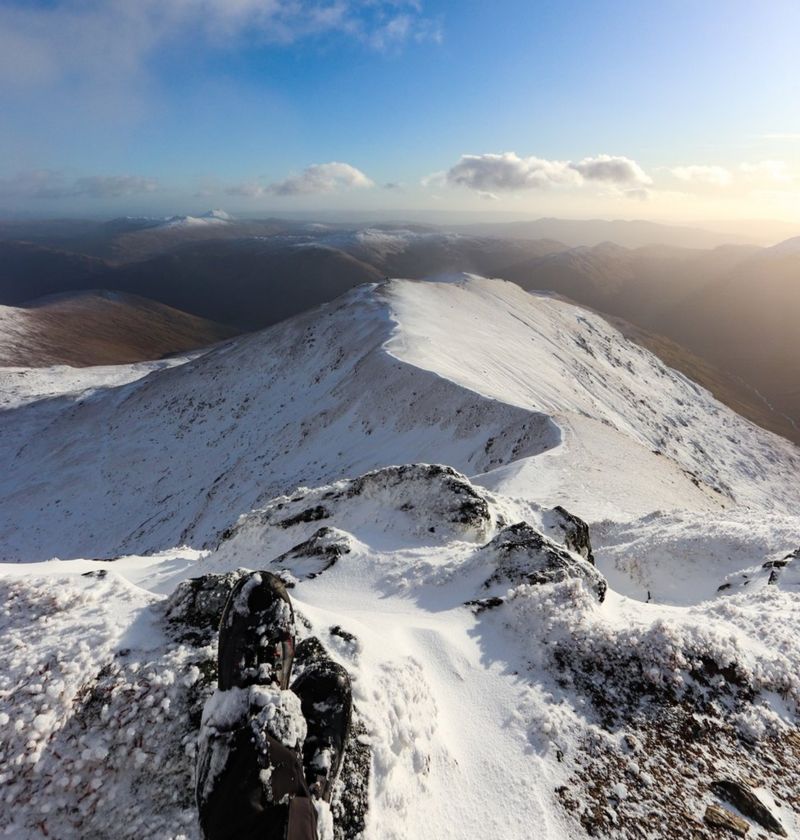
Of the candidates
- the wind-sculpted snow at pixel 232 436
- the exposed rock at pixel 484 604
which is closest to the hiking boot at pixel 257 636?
the exposed rock at pixel 484 604

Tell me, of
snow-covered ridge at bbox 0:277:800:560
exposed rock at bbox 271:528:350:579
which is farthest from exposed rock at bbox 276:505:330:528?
snow-covered ridge at bbox 0:277:800:560

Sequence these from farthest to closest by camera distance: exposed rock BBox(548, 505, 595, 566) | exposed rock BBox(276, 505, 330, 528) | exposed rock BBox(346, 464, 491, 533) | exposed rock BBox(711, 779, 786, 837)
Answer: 1. exposed rock BBox(276, 505, 330, 528)
2. exposed rock BBox(548, 505, 595, 566)
3. exposed rock BBox(346, 464, 491, 533)
4. exposed rock BBox(711, 779, 786, 837)

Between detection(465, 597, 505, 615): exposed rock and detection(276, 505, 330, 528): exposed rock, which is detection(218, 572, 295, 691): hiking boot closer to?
detection(465, 597, 505, 615): exposed rock

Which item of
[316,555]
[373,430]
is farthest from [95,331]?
[316,555]

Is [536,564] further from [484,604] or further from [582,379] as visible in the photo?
[582,379]

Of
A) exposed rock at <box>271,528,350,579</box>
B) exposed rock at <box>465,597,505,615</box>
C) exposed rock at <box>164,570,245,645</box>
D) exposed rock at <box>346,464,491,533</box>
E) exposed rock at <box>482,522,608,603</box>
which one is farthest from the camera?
exposed rock at <box>346,464,491,533</box>

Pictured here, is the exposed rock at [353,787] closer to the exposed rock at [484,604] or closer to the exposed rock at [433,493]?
the exposed rock at [484,604]

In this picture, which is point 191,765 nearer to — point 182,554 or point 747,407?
point 182,554

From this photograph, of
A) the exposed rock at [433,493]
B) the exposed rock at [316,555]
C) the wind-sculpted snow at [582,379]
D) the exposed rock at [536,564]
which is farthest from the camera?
the wind-sculpted snow at [582,379]
